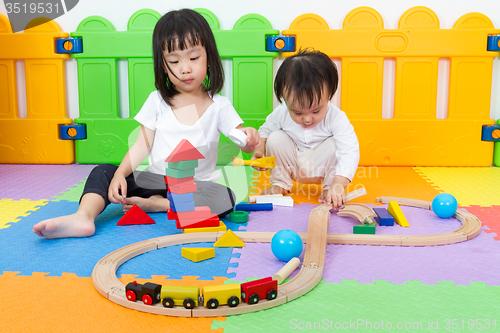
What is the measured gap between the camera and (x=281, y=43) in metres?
1.77

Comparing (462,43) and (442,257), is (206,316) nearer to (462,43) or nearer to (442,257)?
(442,257)

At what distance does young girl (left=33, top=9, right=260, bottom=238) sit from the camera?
1154 millimetres

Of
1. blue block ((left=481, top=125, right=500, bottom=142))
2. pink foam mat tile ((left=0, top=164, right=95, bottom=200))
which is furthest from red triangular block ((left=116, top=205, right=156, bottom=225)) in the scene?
blue block ((left=481, top=125, right=500, bottom=142))

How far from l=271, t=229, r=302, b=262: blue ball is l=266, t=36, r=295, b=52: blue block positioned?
1082mm

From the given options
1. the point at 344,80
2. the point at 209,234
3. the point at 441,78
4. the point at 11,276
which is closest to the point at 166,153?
the point at 209,234

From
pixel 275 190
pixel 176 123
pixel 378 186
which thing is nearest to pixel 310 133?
pixel 275 190

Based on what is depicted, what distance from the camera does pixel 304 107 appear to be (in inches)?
48.5

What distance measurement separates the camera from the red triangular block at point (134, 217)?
3.65ft

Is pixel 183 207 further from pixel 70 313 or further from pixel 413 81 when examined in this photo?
pixel 413 81

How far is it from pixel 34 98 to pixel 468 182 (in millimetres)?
1697

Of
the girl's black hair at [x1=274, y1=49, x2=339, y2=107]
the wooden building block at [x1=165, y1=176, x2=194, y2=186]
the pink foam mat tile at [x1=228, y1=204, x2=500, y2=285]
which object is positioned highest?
the girl's black hair at [x1=274, y1=49, x2=339, y2=107]

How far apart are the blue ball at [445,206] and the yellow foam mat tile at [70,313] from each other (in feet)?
2.12

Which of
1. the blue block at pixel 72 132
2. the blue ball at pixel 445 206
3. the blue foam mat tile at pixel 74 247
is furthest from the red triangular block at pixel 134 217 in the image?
the blue block at pixel 72 132

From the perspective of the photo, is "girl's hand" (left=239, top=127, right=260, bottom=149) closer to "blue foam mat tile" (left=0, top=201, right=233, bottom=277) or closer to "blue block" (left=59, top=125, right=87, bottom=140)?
"blue foam mat tile" (left=0, top=201, right=233, bottom=277)
